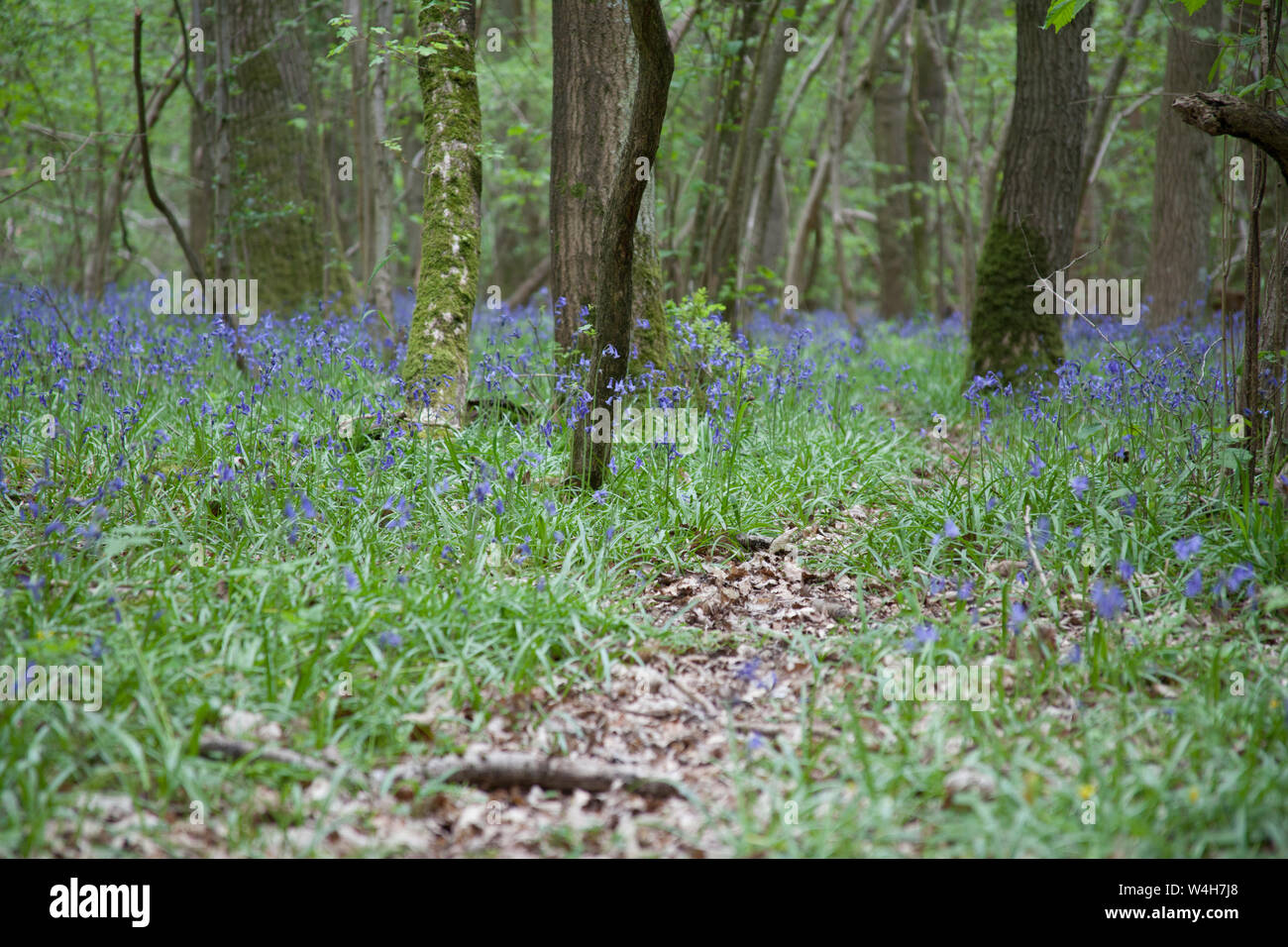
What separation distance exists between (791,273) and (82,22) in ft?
25.7

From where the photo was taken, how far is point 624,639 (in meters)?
3.13

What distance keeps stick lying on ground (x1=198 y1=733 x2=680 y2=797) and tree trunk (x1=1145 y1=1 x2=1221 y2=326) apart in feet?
29.2

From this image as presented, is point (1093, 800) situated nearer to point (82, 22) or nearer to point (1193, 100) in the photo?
point (1193, 100)

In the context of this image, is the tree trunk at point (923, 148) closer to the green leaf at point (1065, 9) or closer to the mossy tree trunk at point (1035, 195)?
the mossy tree trunk at point (1035, 195)

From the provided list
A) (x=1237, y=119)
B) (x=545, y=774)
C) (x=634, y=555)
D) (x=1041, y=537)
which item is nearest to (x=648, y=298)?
(x=634, y=555)

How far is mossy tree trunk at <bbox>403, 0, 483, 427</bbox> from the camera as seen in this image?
4.88m

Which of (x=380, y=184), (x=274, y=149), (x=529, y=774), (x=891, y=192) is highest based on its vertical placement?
(x=891, y=192)

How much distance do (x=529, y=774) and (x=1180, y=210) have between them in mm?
9537

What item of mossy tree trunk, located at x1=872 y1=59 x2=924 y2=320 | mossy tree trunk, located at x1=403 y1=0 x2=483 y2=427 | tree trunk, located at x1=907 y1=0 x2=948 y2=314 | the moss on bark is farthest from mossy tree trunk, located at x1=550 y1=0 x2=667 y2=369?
mossy tree trunk, located at x1=872 y1=59 x2=924 y2=320

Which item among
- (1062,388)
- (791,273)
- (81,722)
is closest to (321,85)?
(791,273)

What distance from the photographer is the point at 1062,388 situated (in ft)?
14.8

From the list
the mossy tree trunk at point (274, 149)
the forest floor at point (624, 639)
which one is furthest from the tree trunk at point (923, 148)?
the forest floor at point (624, 639)

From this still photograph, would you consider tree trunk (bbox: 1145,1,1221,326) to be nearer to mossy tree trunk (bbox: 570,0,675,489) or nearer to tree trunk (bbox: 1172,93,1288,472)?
tree trunk (bbox: 1172,93,1288,472)

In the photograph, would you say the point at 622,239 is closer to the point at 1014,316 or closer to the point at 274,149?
the point at 1014,316
